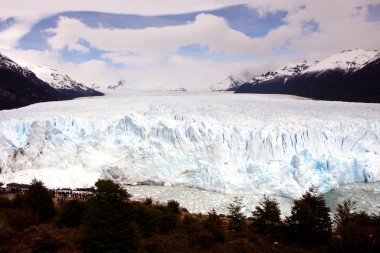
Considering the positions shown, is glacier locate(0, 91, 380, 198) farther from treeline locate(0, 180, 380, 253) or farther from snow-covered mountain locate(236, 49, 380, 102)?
snow-covered mountain locate(236, 49, 380, 102)

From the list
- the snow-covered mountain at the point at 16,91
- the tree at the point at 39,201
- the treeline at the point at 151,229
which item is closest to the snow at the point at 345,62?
the snow-covered mountain at the point at 16,91

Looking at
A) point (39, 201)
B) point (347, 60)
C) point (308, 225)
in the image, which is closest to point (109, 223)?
point (308, 225)

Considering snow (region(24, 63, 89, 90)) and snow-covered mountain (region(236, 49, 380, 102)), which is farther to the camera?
snow (region(24, 63, 89, 90))

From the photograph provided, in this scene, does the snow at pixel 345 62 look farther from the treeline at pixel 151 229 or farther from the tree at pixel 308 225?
the treeline at pixel 151 229

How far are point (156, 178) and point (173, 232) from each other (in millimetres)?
9629

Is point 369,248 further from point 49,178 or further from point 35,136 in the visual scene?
point 35,136

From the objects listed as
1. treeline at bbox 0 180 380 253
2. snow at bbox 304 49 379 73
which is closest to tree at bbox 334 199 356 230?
treeline at bbox 0 180 380 253

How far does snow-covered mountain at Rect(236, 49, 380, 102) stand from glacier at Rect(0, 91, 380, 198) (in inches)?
1726

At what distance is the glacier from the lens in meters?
19.2

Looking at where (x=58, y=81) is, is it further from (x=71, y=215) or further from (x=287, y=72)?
(x=71, y=215)

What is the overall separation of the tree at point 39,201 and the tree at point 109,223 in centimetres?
597

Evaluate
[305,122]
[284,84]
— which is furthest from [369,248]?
[284,84]

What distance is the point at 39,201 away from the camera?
41.1ft

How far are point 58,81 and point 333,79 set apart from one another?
84669 millimetres
